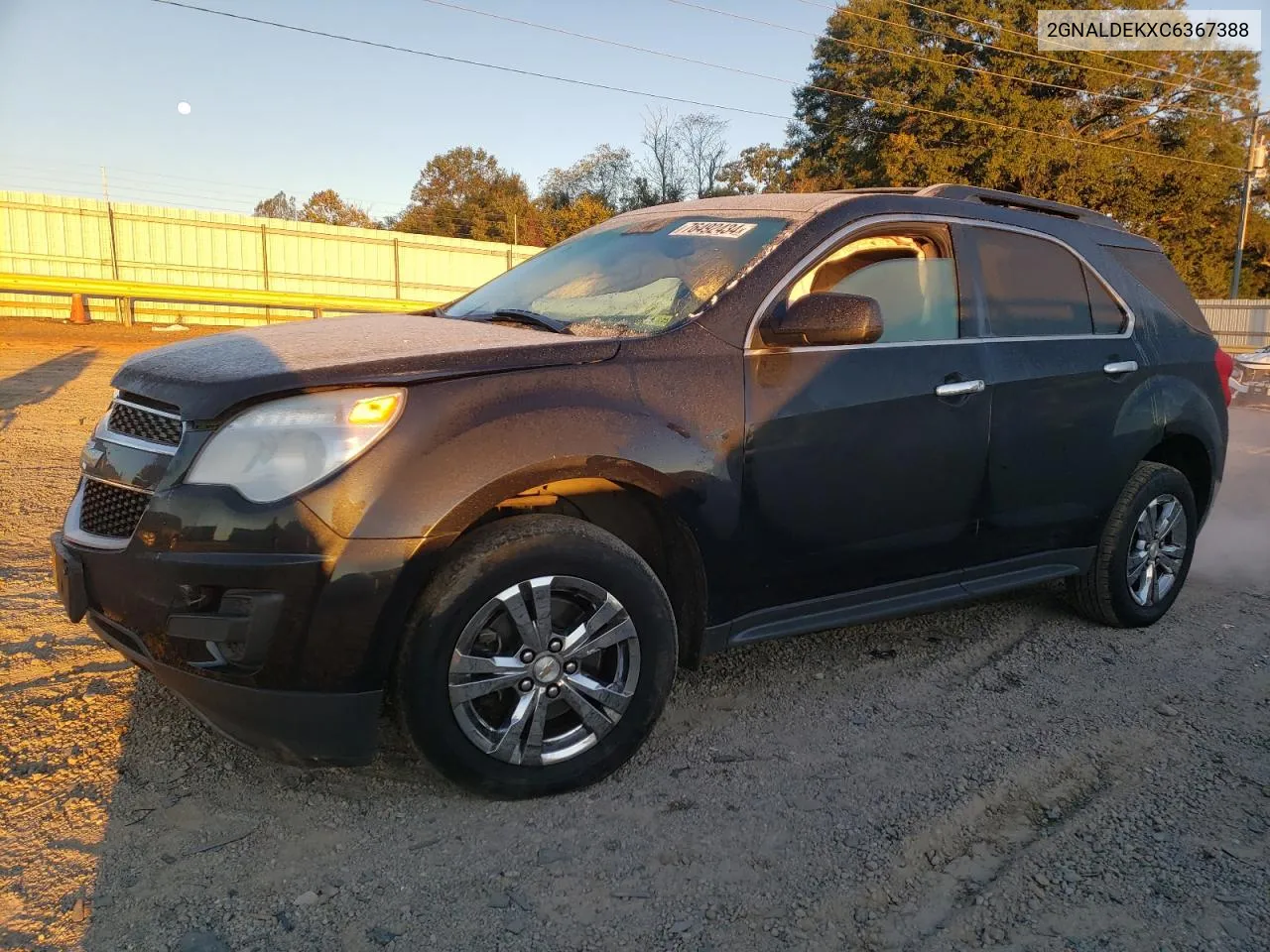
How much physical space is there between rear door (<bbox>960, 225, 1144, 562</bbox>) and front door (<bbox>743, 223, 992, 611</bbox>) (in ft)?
0.46

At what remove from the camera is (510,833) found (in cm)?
261

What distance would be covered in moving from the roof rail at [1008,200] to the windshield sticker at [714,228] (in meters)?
0.78

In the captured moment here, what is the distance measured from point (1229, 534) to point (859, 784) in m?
4.94

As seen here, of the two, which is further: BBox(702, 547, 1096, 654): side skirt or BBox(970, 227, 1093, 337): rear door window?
BBox(970, 227, 1093, 337): rear door window

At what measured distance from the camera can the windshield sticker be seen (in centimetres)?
347

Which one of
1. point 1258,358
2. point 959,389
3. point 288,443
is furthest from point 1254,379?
point 288,443

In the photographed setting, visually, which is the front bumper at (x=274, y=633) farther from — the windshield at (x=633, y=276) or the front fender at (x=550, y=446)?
the windshield at (x=633, y=276)

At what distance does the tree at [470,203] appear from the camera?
55688 mm

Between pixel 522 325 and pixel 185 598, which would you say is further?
pixel 522 325

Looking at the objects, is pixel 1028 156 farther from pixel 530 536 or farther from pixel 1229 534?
pixel 530 536

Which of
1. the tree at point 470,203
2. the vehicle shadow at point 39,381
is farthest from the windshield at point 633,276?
the tree at point 470,203

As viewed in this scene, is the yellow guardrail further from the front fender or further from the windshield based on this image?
the front fender

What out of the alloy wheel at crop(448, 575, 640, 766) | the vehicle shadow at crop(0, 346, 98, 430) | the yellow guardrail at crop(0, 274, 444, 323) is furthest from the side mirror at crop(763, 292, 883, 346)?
the yellow guardrail at crop(0, 274, 444, 323)

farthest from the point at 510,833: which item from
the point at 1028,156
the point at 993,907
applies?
the point at 1028,156
